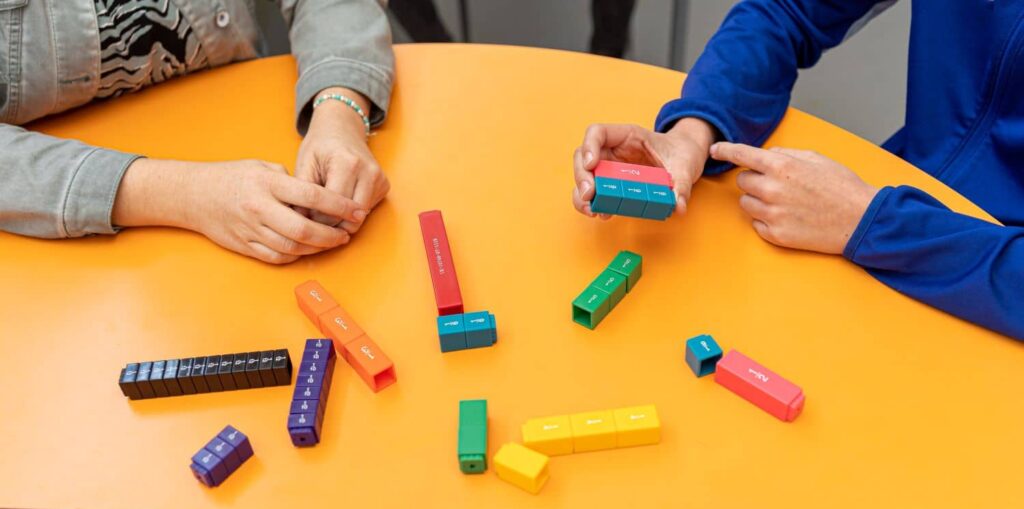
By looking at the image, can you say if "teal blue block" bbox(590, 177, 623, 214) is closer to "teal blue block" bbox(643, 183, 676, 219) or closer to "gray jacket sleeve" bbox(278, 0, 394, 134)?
"teal blue block" bbox(643, 183, 676, 219)

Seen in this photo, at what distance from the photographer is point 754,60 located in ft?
3.75

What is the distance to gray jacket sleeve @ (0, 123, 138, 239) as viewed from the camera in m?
0.93

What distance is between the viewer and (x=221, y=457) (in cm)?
70

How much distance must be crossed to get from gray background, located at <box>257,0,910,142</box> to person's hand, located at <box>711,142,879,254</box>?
1420mm

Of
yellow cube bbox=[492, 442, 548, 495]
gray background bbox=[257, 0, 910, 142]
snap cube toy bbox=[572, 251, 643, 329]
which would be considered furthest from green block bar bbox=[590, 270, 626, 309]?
gray background bbox=[257, 0, 910, 142]

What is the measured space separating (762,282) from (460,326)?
357 mm

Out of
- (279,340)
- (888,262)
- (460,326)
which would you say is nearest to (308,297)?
(279,340)

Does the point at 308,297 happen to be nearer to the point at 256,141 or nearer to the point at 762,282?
the point at 256,141

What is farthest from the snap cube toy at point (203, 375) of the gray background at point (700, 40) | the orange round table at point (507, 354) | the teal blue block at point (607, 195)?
the gray background at point (700, 40)

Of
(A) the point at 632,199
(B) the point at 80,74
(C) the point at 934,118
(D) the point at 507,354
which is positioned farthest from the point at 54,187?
(C) the point at 934,118

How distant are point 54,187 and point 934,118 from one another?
1.22m

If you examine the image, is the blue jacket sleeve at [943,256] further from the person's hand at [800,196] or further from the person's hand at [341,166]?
the person's hand at [341,166]

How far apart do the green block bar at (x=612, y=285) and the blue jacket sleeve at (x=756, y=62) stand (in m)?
0.28

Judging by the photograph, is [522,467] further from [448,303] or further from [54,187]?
[54,187]
